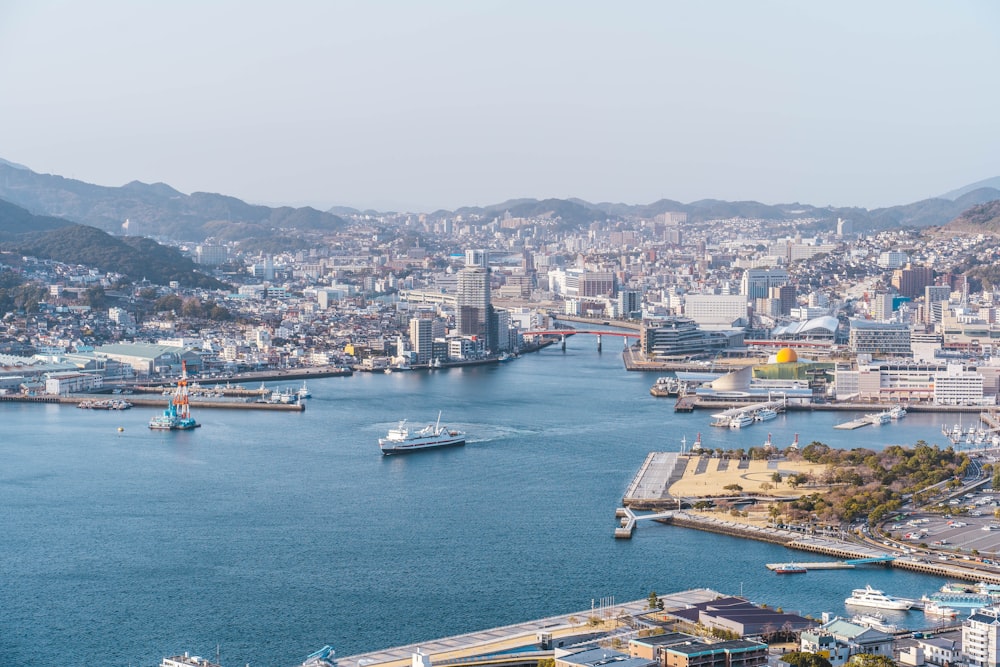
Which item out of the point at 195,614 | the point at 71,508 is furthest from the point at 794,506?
the point at 71,508

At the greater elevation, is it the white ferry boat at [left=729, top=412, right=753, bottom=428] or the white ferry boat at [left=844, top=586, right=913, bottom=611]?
the white ferry boat at [left=729, top=412, right=753, bottom=428]

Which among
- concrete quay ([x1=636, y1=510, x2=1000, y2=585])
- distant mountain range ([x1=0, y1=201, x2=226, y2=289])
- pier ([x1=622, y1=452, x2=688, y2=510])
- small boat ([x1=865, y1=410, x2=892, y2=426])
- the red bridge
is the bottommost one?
concrete quay ([x1=636, y1=510, x2=1000, y2=585])

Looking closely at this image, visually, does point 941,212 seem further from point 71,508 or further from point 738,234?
point 71,508

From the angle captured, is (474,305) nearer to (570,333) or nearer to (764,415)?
(570,333)

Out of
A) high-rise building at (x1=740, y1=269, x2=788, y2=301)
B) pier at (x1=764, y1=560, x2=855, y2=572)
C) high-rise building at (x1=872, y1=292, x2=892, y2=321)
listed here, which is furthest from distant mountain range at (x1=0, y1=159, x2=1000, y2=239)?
pier at (x1=764, y1=560, x2=855, y2=572)

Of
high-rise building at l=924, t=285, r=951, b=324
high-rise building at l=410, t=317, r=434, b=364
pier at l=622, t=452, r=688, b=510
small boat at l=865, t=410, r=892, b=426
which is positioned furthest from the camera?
high-rise building at l=924, t=285, r=951, b=324

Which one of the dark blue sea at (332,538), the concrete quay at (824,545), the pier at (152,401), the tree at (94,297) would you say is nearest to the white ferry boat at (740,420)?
the dark blue sea at (332,538)

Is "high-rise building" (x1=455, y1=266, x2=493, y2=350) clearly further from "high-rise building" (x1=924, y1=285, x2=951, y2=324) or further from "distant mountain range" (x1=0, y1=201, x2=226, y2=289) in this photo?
"distant mountain range" (x1=0, y1=201, x2=226, y2=289)
